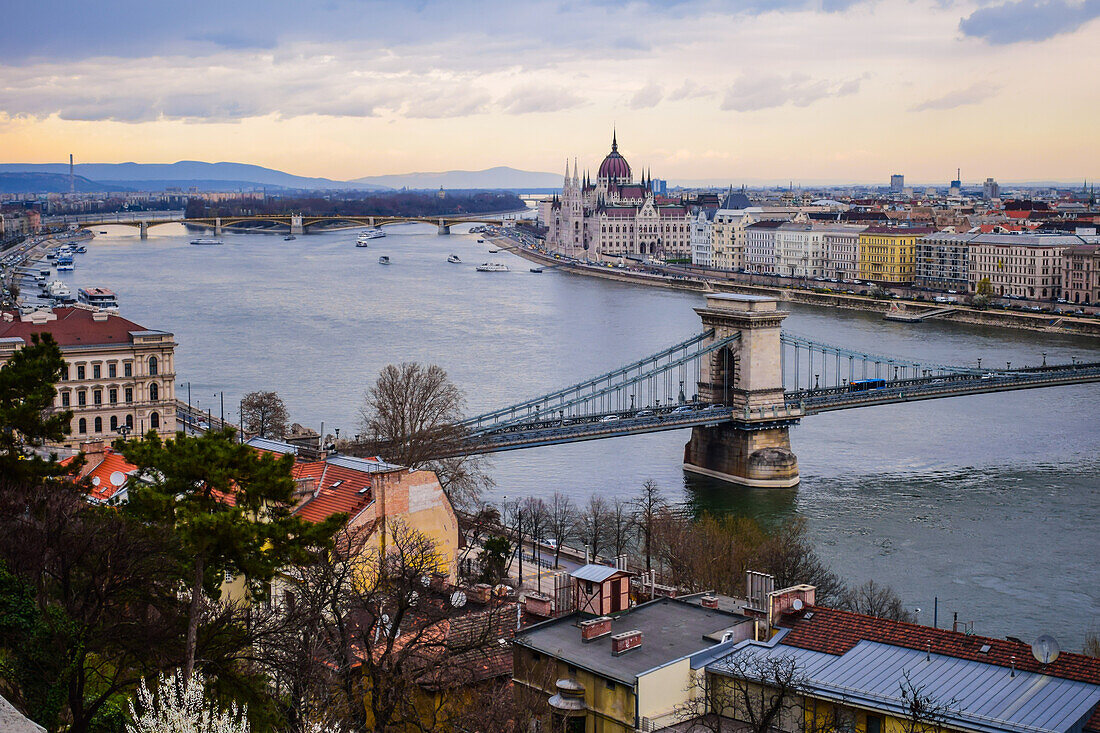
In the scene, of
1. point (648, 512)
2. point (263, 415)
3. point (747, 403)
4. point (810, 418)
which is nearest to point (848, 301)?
point (810, 418)

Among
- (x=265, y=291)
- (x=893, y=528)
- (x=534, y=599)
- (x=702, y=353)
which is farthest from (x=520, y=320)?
(x=534, y=599)

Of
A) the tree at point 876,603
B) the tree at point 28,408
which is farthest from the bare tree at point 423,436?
the tree at point 28,408

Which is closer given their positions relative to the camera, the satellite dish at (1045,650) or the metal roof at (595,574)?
the satellite dish at (1045,650)

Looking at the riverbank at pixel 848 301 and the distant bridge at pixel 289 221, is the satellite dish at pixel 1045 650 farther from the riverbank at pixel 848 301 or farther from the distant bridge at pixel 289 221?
the distant bridge at pixel 289 221

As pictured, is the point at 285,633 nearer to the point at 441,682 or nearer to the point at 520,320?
the point at 441,682

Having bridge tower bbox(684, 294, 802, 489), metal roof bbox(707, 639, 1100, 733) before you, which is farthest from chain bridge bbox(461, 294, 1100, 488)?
metal roof bbox(707, 639, 1100, 733)

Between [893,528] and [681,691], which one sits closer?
[681,691]
